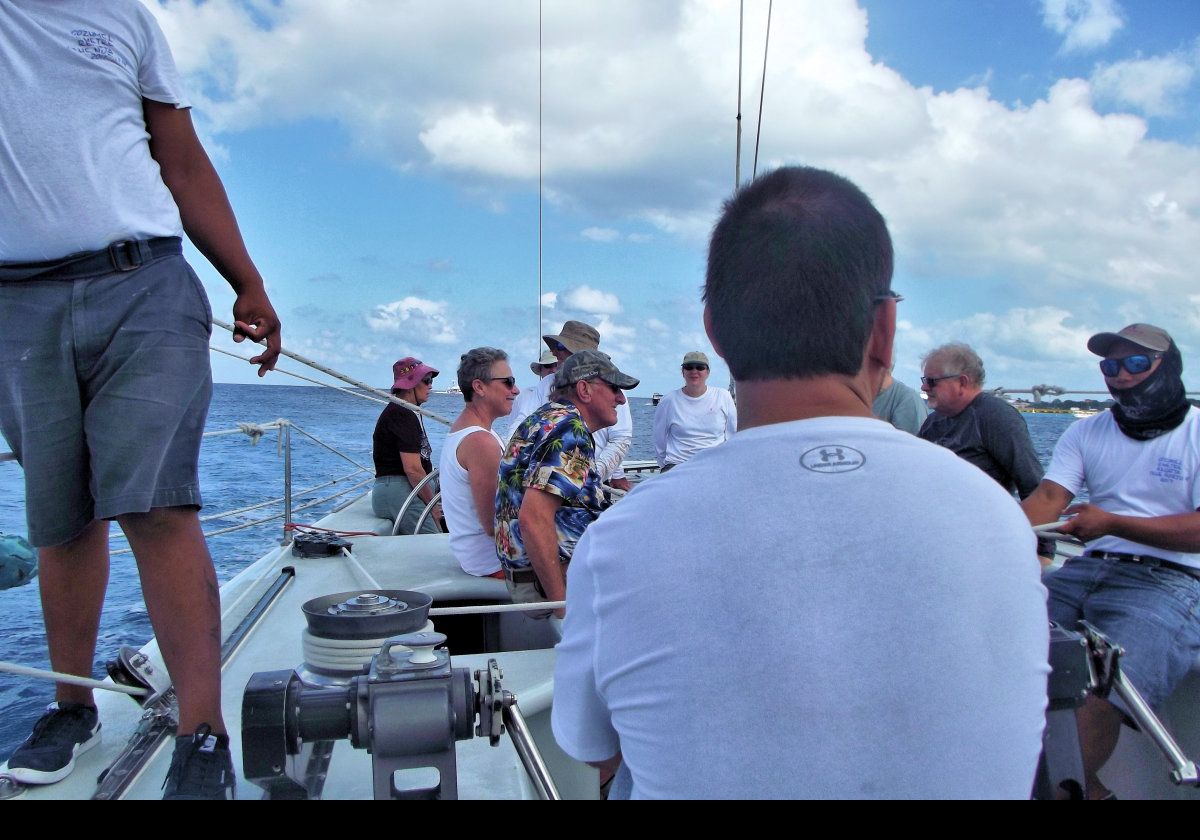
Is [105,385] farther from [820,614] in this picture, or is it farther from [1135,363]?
[1135,363]

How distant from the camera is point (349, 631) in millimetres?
1461

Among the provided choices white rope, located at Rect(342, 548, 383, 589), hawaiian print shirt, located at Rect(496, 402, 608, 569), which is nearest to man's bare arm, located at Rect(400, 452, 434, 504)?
white rope, located at Rect(342, 548, 383, 589)

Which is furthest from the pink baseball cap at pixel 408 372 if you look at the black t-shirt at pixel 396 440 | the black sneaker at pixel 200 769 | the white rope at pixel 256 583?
the black sneaker at pixel 200 769

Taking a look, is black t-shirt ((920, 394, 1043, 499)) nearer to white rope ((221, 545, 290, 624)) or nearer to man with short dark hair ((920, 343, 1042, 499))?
man with short dark hair ((920, 343, 1042, 499))

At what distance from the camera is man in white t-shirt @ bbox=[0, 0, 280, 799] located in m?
1.35

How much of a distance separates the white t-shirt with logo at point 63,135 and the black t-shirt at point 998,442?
9.98ft

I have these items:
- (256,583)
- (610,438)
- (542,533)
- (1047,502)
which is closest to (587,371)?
(542,533)

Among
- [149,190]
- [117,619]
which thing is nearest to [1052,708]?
[149,190]

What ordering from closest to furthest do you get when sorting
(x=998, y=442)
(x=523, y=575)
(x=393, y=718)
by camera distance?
(x=393, y=718) → (x=523, y=575) → (x=998, y=442)

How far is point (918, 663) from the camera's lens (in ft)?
2.32

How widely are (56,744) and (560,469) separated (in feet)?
4.51

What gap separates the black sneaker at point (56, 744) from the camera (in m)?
1.38

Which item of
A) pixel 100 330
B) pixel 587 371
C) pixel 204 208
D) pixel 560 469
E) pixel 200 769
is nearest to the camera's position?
pixel 200 769
